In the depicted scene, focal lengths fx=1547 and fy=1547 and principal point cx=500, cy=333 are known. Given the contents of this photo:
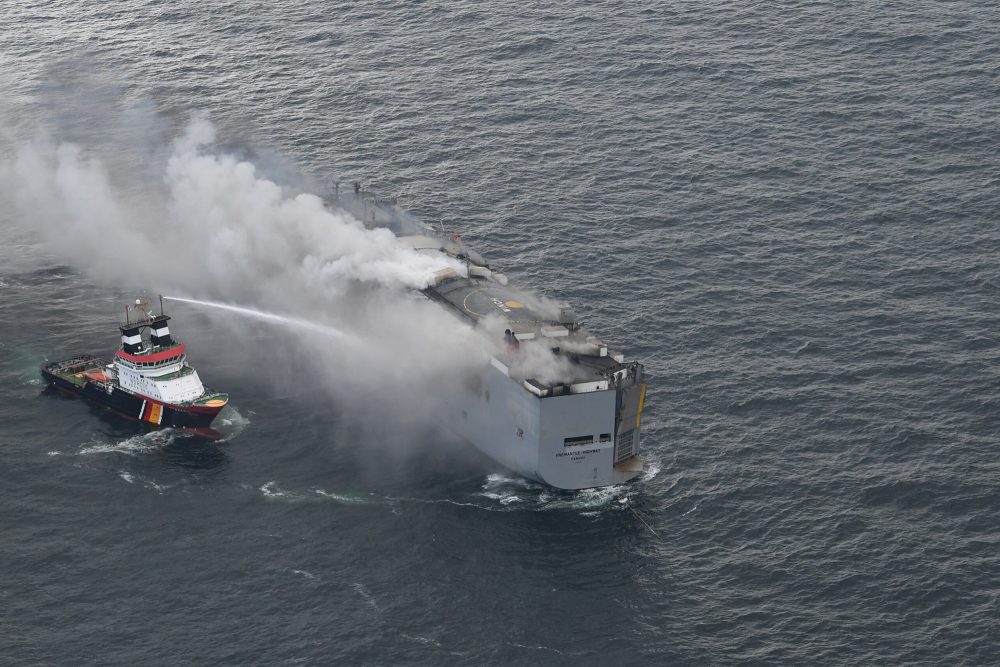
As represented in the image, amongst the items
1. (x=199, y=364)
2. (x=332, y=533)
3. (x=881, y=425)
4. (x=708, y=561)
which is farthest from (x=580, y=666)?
(x=199, y=364)

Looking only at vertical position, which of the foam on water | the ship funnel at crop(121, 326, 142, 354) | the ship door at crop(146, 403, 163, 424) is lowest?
the foam on water

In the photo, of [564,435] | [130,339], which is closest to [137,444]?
[130,339]

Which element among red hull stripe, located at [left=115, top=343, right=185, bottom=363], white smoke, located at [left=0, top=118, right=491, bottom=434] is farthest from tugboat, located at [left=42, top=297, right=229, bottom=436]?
white smoke, located at [left=0, top=118, right=491, bottom=434]

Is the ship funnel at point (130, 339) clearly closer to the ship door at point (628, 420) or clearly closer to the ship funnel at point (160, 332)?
the ship funnel at point (160, 332)

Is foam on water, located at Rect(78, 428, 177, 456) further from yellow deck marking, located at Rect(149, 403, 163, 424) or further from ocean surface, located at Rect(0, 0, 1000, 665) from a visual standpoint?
yellow deck marking, located at Rect(149, 403, 163, 424)

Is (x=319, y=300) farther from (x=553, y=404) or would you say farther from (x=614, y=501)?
(x=614, y=501)

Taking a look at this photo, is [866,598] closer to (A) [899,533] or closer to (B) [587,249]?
(A) [899,533]

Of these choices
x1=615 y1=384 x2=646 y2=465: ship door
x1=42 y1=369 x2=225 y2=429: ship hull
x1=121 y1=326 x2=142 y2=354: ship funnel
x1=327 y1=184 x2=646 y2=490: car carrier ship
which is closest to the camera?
x1=327 y1=184 x2=646 y2=490: car carrier ship
